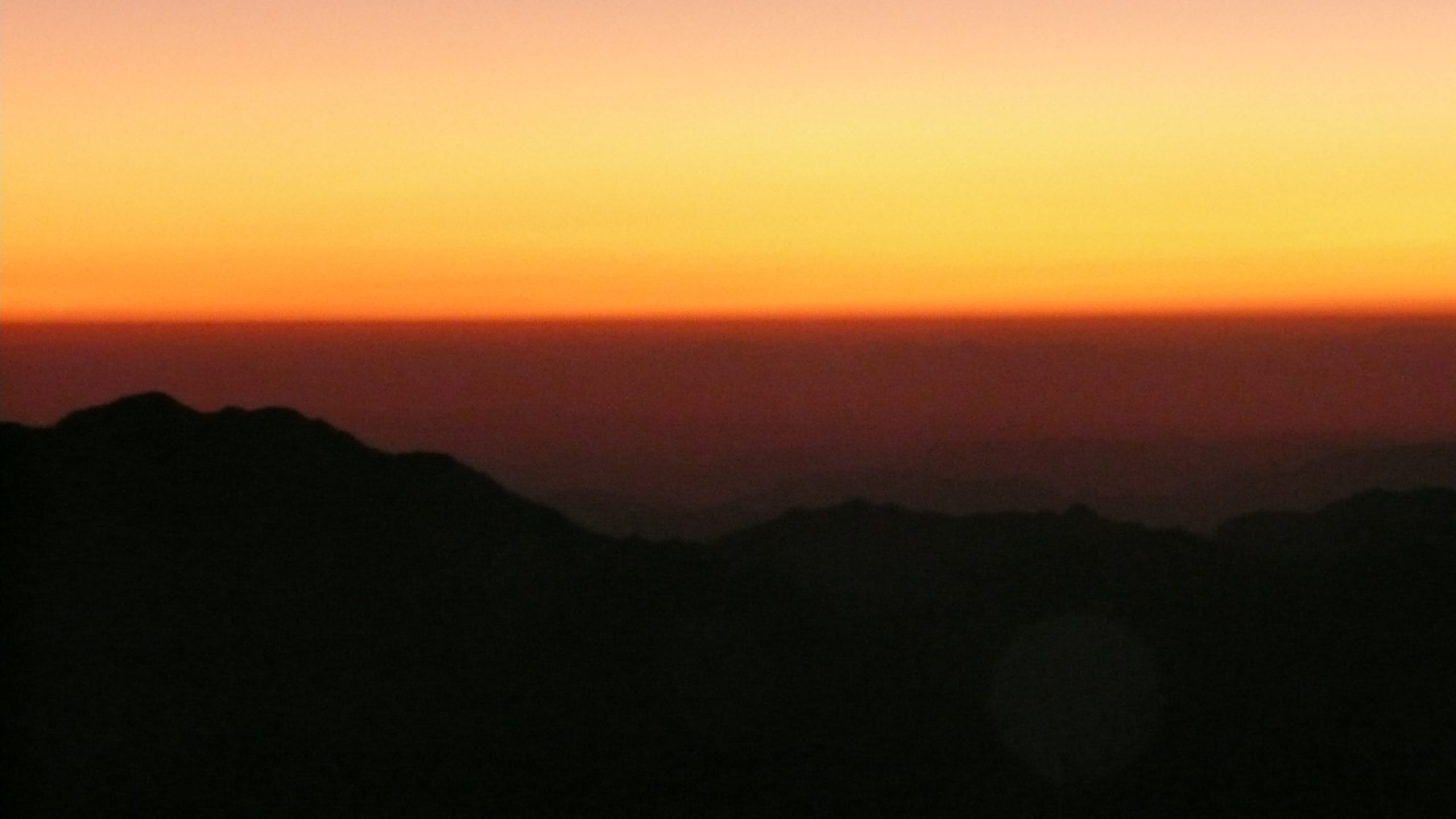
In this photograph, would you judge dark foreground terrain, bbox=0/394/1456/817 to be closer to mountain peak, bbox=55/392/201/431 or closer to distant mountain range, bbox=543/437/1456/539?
mountain peak, bbox=55/392/201/431

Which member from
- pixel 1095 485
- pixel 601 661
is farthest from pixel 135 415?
pixel 1095 485

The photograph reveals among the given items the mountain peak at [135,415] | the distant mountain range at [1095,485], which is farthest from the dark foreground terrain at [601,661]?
the distant mountain range at [1095,485]

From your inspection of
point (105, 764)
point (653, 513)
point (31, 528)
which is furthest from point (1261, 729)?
point (653, 513)

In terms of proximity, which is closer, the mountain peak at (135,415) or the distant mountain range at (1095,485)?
the mountain peak at (135,415)

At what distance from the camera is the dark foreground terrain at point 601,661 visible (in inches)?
1268

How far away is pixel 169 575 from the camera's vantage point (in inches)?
1398

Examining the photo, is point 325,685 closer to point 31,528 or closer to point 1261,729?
point 31,528

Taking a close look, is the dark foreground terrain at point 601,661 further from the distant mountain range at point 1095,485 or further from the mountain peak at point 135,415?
the distant mountain range at point 1095,485

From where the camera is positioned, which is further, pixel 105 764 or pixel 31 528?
pixel 31 528

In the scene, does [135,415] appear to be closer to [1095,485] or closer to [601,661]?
[601,661]

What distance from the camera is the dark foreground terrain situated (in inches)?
1268

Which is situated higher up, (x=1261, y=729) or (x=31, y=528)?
(x=31, y=528)

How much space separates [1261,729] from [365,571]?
69.1 ft

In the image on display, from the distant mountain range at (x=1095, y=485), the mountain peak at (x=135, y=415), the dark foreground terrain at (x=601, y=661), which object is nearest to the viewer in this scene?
the dark foreground terrain at (x=601, y=661)
